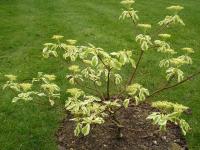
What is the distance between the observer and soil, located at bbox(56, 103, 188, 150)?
25.2 ft

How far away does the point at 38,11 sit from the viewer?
56.3ft

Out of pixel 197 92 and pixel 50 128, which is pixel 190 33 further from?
pixel 50 128

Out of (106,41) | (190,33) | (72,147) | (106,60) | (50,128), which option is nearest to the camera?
(106,60)

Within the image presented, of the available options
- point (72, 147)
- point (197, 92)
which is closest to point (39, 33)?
point (197, 92)

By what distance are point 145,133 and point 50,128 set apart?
1.89m

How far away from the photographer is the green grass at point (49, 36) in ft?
27.5

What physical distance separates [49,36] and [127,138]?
6.87 metres

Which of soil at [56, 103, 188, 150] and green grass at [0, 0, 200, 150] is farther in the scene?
green grass at [0, 0, 200, 150]

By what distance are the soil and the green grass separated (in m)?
0.25

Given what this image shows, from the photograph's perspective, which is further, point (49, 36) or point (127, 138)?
point (49, 36)

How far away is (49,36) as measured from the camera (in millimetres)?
13906

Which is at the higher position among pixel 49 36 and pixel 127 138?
pixel 127 138

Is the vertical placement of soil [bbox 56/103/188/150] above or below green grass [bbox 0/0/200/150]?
above

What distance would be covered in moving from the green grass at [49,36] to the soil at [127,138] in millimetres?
246
